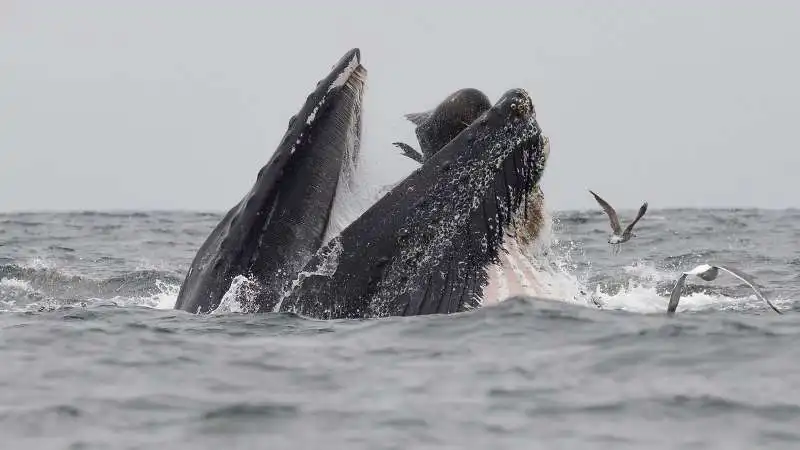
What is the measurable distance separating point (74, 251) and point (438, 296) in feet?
41.8

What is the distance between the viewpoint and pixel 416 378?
6703 mm

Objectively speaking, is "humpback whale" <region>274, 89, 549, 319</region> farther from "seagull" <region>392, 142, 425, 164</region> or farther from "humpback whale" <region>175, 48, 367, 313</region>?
"seagull" <region>392, 142, 425, 164</region>

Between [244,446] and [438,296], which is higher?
[438,296]

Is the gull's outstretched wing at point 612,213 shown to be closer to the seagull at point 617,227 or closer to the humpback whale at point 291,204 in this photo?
the seagull at point 617,227

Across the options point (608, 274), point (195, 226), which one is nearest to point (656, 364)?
point (608, 274)

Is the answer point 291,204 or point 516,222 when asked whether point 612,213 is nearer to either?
point 516,222

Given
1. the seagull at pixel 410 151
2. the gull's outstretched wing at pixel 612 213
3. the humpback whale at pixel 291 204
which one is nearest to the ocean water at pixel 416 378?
the humpback whale at pixel 291 204

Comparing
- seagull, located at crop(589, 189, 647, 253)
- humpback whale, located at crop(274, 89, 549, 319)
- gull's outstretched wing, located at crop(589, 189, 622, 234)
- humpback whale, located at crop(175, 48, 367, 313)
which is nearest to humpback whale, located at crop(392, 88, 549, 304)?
humpback whale, located at crop(274, 89, 549, 319)

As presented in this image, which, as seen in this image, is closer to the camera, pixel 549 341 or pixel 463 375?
pixel 463 375

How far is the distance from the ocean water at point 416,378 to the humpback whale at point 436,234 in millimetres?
148

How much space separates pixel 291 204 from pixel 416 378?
145cm

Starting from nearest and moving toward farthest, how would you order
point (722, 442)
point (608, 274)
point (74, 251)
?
1. point (722, 442)
2. point (608, 274)
3. point (74, 251)

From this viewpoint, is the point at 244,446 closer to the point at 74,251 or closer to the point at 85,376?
the point at 85,376

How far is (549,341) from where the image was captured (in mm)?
7492
